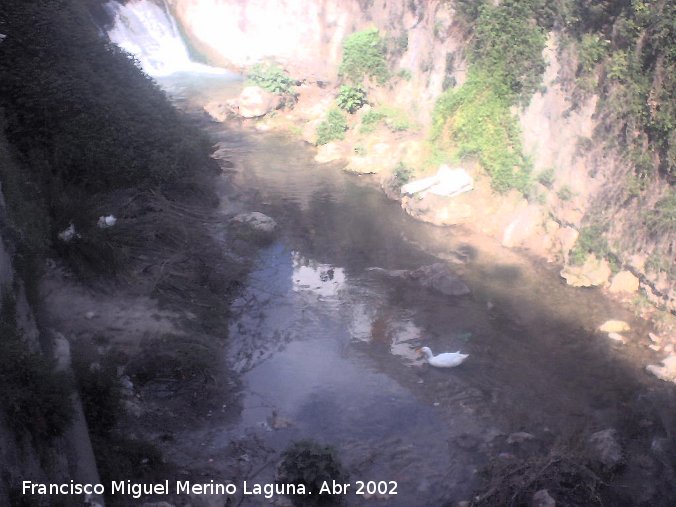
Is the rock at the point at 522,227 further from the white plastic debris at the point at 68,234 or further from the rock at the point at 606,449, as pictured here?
the white plastic debris at the point at 68,234

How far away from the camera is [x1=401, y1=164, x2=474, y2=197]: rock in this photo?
47.5 feet

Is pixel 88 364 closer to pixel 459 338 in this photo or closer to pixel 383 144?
pixel 459 338

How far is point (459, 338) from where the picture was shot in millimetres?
10398

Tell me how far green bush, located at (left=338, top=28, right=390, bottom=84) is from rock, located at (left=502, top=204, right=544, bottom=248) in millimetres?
7485

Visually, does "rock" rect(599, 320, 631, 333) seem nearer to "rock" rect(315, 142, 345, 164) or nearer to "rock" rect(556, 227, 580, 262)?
"rock" rect(556, 227, 580, 262)

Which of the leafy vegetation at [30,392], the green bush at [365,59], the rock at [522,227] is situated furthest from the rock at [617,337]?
the green bush at [365,59]

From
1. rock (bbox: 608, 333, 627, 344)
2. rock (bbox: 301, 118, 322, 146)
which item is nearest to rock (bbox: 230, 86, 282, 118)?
rock (bbox: 301, 118, 322, 146)

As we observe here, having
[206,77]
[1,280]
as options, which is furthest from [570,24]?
[206,77]

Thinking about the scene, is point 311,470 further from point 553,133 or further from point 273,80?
point 273,80

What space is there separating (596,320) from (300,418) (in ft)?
18.7

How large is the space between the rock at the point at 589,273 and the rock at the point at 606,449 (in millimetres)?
4117

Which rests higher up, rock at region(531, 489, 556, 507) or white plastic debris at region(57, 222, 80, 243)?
white plastic debris at region(57, 222, 80, 243)

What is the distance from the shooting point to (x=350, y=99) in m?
18.5

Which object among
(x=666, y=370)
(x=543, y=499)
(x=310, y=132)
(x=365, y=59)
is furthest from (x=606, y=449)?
(x=365, y=59)
